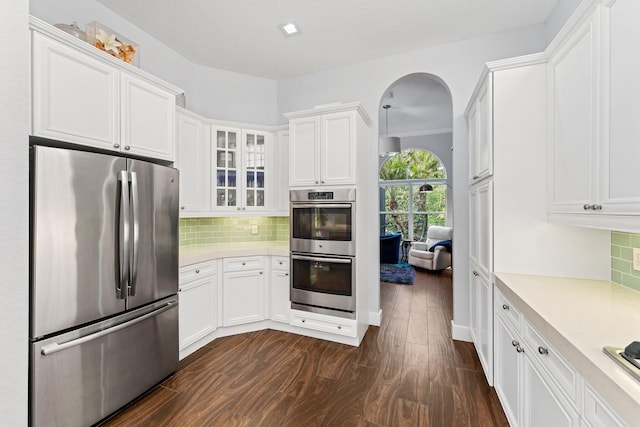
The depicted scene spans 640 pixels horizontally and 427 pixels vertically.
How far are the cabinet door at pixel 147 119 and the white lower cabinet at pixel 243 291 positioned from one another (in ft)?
4.35

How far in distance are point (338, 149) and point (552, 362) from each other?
89.3 inches

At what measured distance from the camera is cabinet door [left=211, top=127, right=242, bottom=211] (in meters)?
3.20

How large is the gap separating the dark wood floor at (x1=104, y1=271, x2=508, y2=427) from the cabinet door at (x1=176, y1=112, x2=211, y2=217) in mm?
1492

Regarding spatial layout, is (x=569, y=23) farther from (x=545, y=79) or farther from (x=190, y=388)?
(x=190, y=388)

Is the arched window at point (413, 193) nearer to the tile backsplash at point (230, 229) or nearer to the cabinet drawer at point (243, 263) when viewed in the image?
the tile backsplash at point (230, 229)

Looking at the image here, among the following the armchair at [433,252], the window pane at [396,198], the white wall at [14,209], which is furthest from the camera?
the window pane at [396,198]

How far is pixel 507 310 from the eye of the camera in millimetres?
1753

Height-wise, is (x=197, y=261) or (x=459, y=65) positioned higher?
(x=459, y=65)

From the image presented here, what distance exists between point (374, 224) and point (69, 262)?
277 cm

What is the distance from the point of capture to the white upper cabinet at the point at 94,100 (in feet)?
5.13

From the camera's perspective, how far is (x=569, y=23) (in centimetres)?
152

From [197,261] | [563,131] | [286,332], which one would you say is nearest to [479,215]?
[563,131]

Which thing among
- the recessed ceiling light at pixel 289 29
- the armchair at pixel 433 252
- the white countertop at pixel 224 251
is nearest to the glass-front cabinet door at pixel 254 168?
the white countertop at pixel 224 251

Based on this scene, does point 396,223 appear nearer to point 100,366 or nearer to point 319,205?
point 319,205
